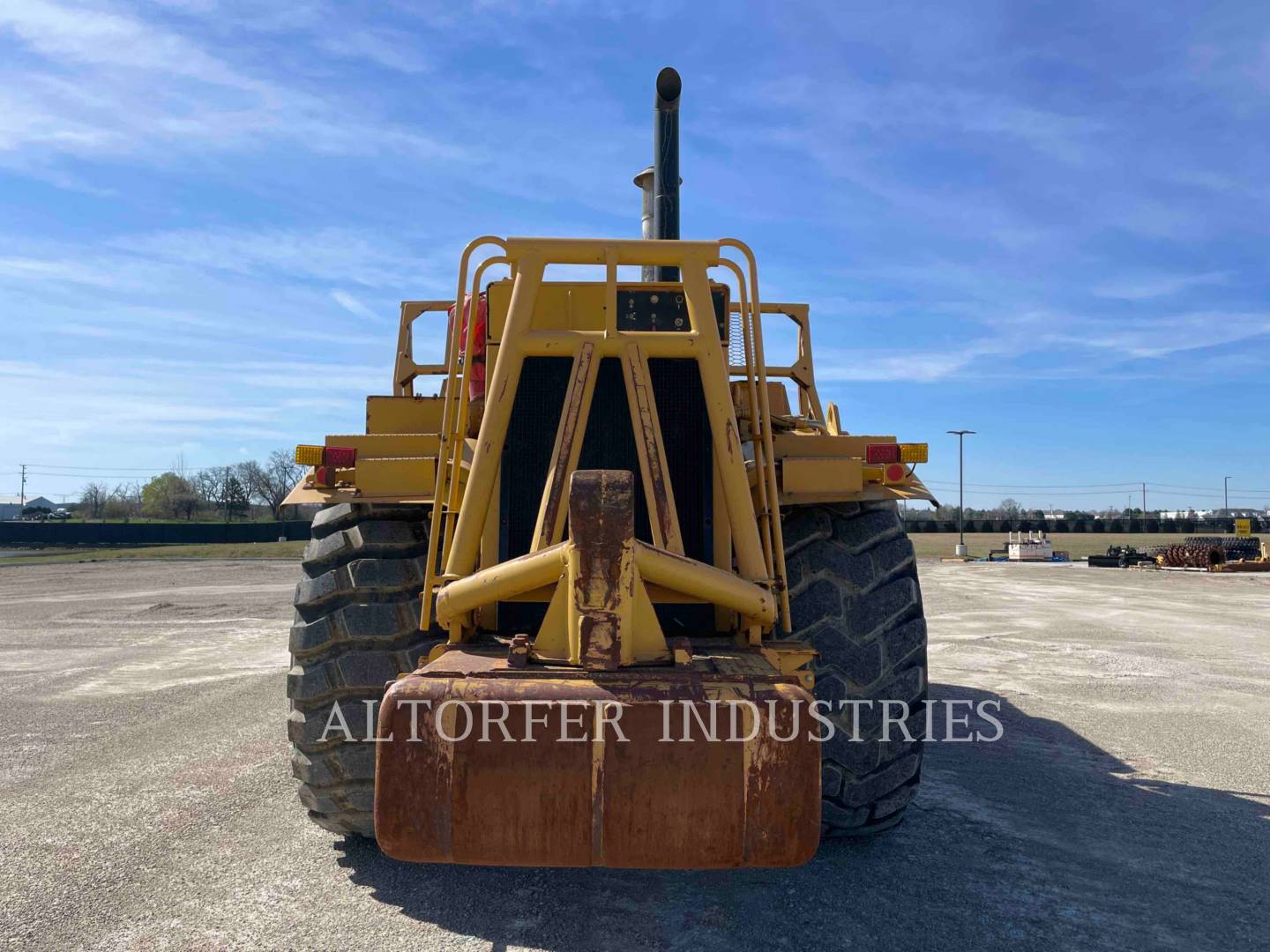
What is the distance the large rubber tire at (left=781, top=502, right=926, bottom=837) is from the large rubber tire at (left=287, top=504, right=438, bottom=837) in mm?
1652

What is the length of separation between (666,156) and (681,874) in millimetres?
3646

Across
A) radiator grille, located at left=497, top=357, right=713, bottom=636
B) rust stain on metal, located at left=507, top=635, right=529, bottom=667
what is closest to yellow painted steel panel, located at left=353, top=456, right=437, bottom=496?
radiator grille, located at left=497, top=357, right=713, bottom=636

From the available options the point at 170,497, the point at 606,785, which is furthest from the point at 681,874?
the point at 170,497

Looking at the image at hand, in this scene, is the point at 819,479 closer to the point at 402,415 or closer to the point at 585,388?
the point at 585,388

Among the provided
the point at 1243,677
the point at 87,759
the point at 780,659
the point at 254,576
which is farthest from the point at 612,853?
the point at 254,576

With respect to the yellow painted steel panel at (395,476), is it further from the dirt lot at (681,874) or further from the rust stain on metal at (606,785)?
the dirt lot at (681,874)

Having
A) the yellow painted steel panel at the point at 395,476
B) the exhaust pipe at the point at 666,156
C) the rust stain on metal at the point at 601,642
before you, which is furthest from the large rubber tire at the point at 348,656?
the exhaust pipe at the point at 666,156

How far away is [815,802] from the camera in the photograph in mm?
2656

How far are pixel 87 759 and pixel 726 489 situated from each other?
14.5 ft

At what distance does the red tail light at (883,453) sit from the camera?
13.6 feet

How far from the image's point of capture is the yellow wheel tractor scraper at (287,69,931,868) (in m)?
2.64

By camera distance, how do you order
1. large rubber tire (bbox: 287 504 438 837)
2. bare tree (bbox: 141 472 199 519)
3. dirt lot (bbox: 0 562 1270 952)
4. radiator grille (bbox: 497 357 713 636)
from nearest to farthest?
dirt lot (bbox: 0 562 1270 952) → large rubber tire (bbox: 287 504 438 837) → radiator grille (bbox: 497 357 713 636) → bare tree (bbox: 141 472 199 519)

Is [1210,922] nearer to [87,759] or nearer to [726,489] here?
[726,489]

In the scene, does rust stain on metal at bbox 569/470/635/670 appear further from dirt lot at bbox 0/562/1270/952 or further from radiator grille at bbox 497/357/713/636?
dirt lot at bbox 0/562/1270/952
